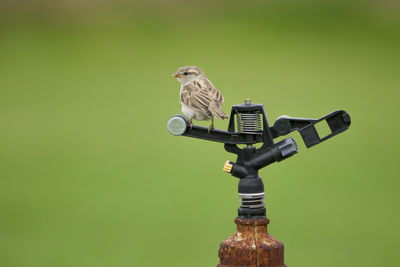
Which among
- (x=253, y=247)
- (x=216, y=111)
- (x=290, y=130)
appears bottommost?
(x=253, y=247)

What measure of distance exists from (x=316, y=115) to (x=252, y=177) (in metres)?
7.51

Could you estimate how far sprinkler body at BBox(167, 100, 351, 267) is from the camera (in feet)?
11.3

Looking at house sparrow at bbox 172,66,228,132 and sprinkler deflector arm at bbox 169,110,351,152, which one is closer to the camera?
sprinkler deflector arm at bbox 169,110,351,152

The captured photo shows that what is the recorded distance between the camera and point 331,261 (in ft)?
24.5

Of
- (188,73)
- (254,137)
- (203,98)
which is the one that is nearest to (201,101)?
(203,98)

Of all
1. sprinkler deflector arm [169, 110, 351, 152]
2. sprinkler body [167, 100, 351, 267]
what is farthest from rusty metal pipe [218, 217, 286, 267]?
sprinkler deflector arm [169, 110, 351, 152]

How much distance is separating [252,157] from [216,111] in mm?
1262

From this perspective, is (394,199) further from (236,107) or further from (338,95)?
(236,107)

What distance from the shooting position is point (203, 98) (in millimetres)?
4883

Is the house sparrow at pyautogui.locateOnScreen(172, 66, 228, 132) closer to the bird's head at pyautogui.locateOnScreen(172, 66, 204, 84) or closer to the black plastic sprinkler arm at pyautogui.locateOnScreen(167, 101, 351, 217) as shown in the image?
the bird's head at pyautogui.locateOnScreen(172, 66, 204, 84)

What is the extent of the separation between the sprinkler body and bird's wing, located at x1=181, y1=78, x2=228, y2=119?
3.87ft


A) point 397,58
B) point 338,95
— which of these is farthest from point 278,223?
point 397,58

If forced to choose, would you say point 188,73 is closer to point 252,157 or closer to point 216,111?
point 216,111

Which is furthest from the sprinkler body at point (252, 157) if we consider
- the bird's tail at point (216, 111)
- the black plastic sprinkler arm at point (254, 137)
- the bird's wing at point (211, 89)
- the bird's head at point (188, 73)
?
the bird's head at point (188, 73)
